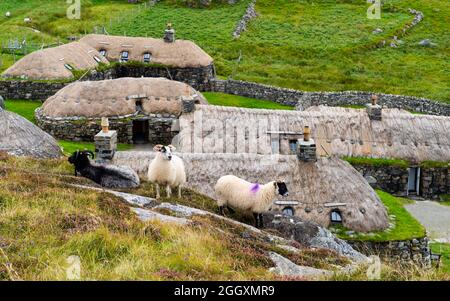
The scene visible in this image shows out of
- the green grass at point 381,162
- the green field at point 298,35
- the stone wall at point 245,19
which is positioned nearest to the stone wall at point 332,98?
the green field at point 298,35

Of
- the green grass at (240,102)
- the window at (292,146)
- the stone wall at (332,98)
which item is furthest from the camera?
the stone wall at (332,98)

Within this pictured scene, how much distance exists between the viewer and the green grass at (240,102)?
5338 cm

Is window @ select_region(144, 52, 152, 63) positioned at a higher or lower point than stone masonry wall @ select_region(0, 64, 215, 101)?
higher

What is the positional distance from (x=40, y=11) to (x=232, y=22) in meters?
23.7

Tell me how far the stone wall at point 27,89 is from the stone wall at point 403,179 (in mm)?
24104

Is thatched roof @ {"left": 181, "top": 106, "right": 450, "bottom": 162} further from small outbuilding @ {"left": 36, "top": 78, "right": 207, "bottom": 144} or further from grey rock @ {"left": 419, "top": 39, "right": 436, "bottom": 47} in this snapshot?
grey rock @ {"left": 419, "top": 39, "right": 436, "bottom": 47}

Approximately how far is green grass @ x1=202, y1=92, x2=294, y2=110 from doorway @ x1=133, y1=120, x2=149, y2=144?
37.0 feet

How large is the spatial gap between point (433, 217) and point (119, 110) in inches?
784

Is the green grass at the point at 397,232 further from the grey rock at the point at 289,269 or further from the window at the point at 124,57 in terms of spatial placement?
the window at the point at 124,57

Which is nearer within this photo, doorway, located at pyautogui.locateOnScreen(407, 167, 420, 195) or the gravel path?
the gravel path

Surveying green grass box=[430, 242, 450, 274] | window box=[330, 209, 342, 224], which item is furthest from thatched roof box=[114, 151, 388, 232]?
green grass box=[430, 242, 450, 274]

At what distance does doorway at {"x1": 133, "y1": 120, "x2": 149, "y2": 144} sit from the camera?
42344 mm

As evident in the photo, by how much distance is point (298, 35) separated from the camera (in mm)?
76438

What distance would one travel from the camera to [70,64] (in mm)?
50500
